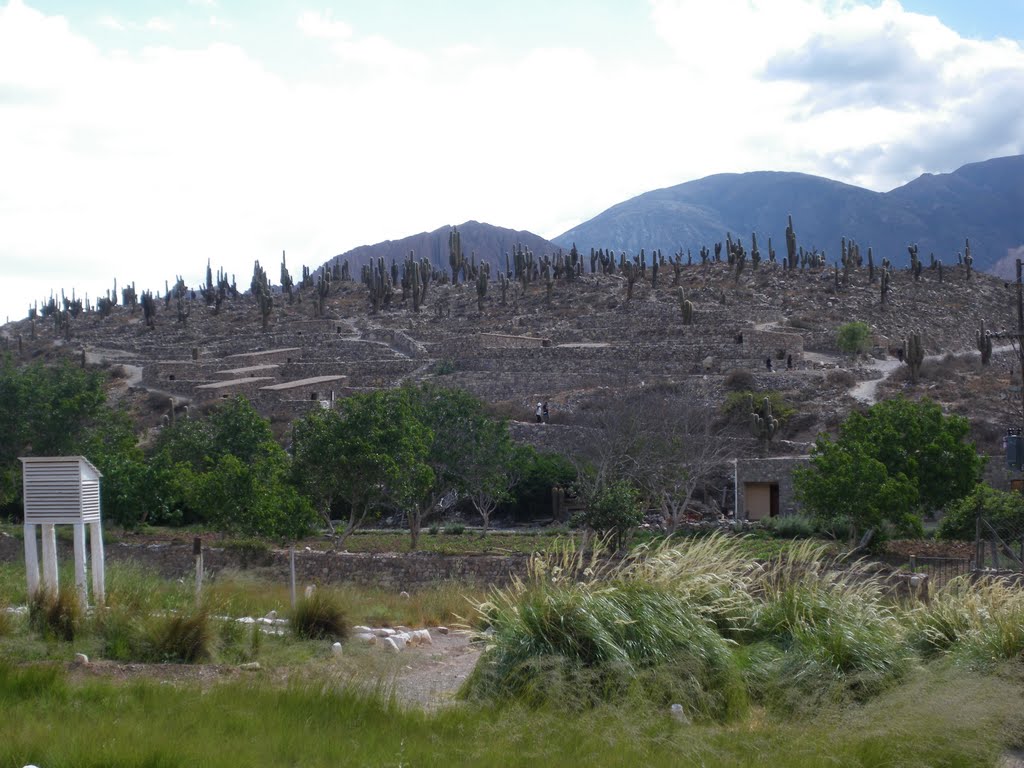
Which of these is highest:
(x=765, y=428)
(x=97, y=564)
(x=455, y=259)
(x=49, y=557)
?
(x=455, y=259)

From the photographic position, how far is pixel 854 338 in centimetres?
5212

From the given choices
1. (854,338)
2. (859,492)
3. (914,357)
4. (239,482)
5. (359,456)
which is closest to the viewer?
(239,482)

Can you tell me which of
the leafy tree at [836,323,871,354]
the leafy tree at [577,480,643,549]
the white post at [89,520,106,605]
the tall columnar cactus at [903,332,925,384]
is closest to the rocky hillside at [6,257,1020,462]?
the leafy tree at [836,323,871,354]

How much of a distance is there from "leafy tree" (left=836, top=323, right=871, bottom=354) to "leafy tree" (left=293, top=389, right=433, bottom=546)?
3529cm

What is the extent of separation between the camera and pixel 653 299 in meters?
68.9

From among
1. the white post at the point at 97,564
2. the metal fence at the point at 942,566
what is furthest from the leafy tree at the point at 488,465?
the white post at the point at 97,564

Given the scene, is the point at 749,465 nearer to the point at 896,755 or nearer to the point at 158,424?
the point at 896,755

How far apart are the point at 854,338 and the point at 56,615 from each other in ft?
155

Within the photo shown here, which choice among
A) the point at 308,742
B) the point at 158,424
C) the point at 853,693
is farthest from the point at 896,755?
the point at 158,424

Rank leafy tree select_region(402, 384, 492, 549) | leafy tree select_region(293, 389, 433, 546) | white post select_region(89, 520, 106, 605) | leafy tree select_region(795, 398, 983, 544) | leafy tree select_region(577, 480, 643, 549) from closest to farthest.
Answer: white post select_region(89, 520, 106, 605), leafy tree select_region(293, 389, 433, 546), leafy tree select_region(795, 398, 983, 544), leafy tree select_region(577, 480, 643, 549), leafy tree select_region(402, 384, 492, 549)

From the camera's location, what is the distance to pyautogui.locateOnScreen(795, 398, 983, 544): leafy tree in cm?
2180

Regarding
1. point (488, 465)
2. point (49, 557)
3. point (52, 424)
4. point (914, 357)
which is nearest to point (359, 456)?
point (488, 465)

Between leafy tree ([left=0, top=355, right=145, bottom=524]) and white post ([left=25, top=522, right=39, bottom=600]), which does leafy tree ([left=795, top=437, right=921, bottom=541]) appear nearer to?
white post ([left=25, top=522, right=39, bottom=600])

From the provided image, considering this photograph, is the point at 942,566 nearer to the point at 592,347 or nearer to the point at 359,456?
the point at 359,456
